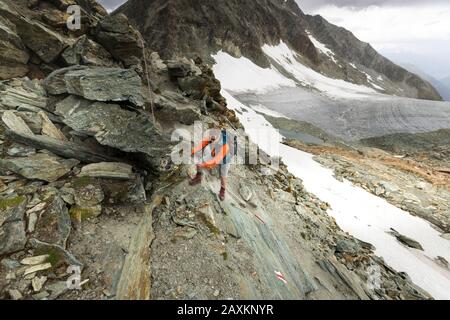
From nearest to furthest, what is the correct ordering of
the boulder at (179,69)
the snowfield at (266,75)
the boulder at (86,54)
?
the boulder at (86,54) < the boulder at (179,69) < the snowfield at (266,75)

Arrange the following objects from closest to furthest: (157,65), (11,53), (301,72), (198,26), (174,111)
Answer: (11,53) → (174,111) → (157,65) → (198,26) → (301,72)

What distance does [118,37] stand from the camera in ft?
44.3

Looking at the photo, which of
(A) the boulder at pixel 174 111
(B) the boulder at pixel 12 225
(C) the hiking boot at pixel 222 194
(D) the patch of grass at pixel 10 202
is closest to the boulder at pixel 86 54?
(A) the boulder at pixel 174 111

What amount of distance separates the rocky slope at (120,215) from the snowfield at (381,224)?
1259 mm

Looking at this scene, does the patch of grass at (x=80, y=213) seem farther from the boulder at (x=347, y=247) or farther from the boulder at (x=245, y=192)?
the boulder at (x=347, y=247)

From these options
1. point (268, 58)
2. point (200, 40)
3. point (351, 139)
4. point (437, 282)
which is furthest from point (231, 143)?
point (268, 58)

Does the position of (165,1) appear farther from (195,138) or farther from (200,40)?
(195,138)

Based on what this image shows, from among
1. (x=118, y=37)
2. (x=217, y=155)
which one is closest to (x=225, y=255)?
(x=217, y=155)

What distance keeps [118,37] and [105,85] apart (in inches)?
237

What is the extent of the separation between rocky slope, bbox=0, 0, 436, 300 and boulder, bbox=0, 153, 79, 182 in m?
0.03

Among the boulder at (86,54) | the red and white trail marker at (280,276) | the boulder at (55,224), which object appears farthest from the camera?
the boulder at (86,54)

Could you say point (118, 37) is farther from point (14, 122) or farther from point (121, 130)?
point (121, 130)

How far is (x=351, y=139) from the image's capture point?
4041 cm

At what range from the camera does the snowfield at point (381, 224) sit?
35.4ft
